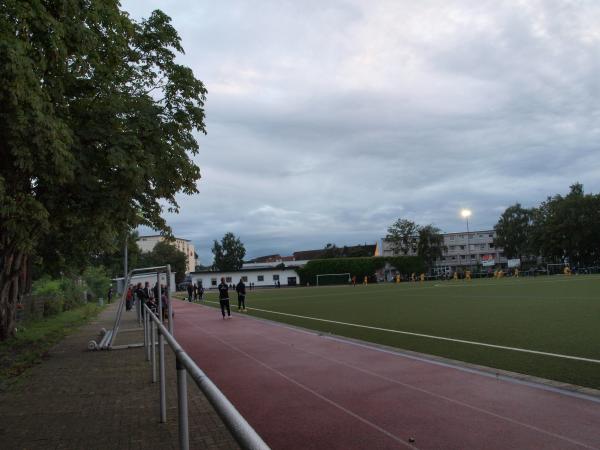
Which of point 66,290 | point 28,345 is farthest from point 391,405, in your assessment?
point 66,290

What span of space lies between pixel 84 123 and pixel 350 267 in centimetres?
7588

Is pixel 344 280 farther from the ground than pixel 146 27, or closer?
closer

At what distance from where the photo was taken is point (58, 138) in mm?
8336

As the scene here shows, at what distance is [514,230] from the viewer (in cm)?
11612

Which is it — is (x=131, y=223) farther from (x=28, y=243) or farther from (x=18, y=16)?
(x=18, y=16)

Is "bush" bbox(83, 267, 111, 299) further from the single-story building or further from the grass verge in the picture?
the single-story building

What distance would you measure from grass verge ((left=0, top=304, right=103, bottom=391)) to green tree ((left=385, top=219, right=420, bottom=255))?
96.1 metres

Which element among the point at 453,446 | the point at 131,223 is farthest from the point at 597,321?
the point at 131,223

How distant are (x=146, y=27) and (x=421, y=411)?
437 inches

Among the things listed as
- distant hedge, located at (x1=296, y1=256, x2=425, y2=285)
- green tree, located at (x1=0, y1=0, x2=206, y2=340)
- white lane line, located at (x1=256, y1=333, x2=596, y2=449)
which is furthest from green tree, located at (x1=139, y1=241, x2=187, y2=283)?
white lane line, located at (x1=256, y1=333, x2=596, y2=449)

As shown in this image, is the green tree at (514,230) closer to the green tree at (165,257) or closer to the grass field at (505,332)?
the green tree at (165,257)

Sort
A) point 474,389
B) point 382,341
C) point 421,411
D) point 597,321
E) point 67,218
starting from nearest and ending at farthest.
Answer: point 421,411
point 474,389
point 67,218
point 382,341
point 597,321

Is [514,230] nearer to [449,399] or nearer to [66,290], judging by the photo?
[66,290]

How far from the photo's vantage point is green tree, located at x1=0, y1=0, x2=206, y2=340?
788 cm
